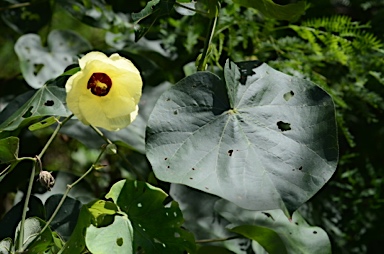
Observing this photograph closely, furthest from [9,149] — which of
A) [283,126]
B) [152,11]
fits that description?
[283,126]

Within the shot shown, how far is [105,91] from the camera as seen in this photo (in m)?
0.96

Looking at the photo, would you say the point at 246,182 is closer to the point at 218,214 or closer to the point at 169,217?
the point at 169,217

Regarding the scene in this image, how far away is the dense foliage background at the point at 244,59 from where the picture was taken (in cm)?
139

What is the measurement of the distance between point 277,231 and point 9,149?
477 mm

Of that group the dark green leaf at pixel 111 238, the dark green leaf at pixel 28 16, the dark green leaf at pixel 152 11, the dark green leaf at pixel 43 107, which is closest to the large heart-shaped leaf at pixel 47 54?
the dark green leaf at pixel 28 16

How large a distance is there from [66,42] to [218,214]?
22.0 inches

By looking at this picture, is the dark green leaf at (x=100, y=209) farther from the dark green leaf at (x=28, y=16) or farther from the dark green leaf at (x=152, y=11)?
the dark green leaf at (x=28, y=16)

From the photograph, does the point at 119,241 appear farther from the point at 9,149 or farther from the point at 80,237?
the point at 9,149

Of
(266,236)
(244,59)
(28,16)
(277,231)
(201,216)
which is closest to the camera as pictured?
(266,236)

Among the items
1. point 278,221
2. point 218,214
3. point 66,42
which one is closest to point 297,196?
point 278,221

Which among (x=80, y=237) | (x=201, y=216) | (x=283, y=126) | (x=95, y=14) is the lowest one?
(x=201, y=216)

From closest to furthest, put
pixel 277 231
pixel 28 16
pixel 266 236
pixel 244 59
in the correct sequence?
pixel 266 236 → pixel 277 231 → pixel 244 59 → pixel 28 16

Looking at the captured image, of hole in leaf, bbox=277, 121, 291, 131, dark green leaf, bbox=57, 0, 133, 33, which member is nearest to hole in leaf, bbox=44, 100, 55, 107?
hole in leaf, bbox=277, 121, 291, 131

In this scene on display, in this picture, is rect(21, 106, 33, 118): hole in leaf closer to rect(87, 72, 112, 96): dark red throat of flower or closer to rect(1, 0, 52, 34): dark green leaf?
rect(87, 72, 112, 96): dark red throat of flower
